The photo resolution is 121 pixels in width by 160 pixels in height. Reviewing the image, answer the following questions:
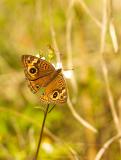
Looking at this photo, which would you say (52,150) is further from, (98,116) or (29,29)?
(29,29)

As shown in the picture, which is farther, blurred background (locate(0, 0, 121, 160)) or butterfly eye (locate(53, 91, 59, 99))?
blurred background (locate(0, 0, 121, 160))

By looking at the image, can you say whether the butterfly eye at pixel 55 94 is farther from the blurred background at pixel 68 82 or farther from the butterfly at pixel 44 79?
the blurred background at pixel 68 82

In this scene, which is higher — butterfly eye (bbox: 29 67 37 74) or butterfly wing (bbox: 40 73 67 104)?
butterfly eye (bbox: 29 67 37 74)

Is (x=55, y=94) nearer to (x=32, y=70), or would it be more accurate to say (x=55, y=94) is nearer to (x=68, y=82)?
(x=32, y=70)

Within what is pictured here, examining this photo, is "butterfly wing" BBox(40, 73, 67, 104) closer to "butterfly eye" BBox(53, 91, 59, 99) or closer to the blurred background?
"butterfly eye" BBox(53, 91, 59, 99)

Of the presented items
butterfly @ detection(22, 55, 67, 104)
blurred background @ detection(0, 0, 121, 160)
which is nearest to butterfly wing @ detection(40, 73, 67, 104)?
butterfly @ detection(22, 55, 67, 104)

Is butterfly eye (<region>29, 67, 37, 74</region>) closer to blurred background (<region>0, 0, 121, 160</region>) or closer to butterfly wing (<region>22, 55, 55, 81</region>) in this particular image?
butterfly wing (<region>22, 55, 55, 81</region>)

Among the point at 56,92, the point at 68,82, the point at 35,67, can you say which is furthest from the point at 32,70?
the point at 68,82
